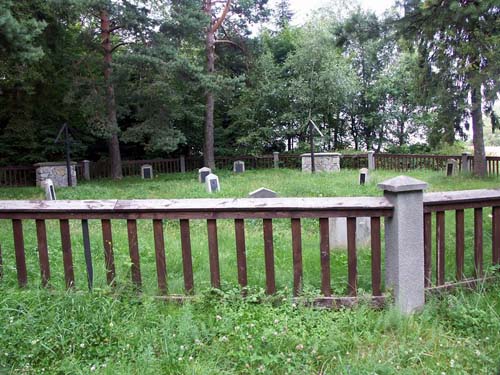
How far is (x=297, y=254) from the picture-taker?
3062mm

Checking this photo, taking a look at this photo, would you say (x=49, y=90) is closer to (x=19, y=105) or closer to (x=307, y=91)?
(x=19, y=105)

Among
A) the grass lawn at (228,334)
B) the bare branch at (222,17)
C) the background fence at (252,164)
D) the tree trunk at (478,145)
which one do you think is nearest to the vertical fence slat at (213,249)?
the grass lawn at (228,334)

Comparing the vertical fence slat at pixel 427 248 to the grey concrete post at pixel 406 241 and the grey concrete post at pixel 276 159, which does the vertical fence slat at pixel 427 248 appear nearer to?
the grey concrete post at pixel 406 241

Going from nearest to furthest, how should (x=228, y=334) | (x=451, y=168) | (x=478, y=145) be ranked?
(x=228, y=334), (x=478, y=145), (x=451, y=168)

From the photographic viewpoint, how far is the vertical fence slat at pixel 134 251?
3109 millimetres

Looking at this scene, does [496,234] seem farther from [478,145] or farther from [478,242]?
[478,145]

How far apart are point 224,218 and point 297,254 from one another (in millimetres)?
607

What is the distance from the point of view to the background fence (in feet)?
54.3

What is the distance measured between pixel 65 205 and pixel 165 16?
43.4ft

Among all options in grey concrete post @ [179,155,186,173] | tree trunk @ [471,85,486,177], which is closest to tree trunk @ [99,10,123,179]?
grey concrete post @ [179,155,186,173]

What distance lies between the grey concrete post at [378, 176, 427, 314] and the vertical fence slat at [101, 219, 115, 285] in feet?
6.78

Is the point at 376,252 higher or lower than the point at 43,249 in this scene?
lower

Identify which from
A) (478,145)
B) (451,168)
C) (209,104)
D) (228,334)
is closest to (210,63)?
(209,104)

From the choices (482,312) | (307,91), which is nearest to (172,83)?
(307,91)
